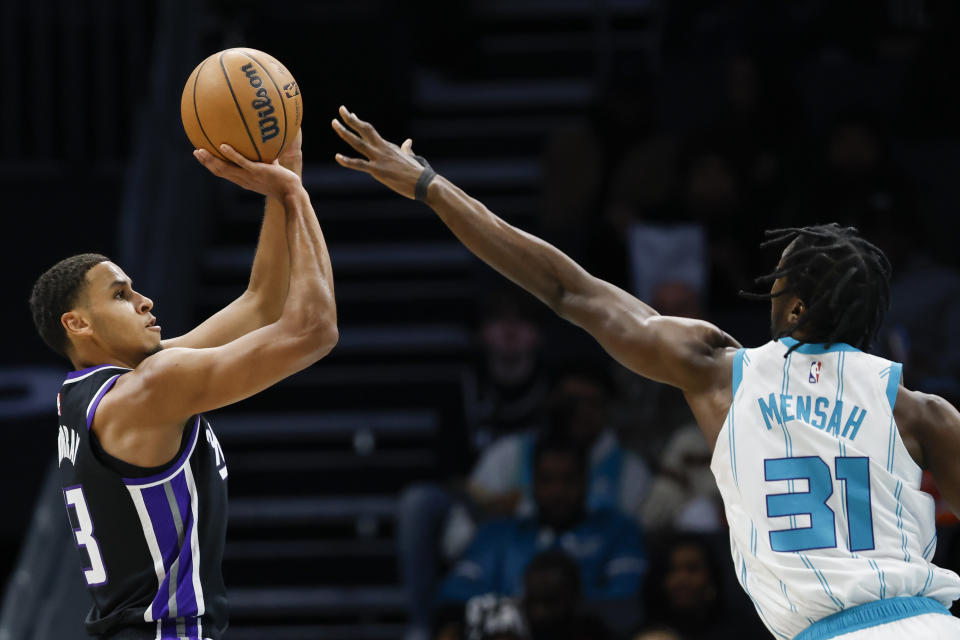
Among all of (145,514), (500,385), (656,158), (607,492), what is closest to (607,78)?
(656,158)

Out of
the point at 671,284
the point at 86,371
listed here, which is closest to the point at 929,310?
the point at 671,284

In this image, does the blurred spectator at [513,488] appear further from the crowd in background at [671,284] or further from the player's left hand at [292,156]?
the player's left hand at [292,156]

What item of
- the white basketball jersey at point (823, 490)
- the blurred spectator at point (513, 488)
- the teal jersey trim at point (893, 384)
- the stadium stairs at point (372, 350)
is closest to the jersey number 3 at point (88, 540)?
the white basketball jersey at point (823, 490)

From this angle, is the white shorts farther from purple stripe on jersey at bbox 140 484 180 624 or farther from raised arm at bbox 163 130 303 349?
raised arm at bbox 163 130 303 349

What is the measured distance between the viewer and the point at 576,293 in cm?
402

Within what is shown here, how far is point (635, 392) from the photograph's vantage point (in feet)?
27.7

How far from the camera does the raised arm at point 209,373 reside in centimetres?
385

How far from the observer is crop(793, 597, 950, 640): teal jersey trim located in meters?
3.51

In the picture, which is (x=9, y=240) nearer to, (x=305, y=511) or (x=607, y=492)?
(x=305, y=511)

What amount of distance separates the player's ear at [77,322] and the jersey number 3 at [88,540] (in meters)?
0.45

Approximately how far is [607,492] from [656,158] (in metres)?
2.54

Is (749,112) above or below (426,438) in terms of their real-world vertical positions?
above

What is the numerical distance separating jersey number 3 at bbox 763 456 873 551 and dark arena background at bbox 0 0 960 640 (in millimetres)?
3266

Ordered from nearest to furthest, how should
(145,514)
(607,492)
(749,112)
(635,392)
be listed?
(145,514)
(607,492)
(635,392)
(749,112)
